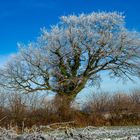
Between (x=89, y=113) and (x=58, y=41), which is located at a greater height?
(x=58, y=41)

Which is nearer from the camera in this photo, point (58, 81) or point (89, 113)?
point (89, 113)

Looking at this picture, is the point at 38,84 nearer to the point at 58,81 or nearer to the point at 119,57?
the point at 58,81

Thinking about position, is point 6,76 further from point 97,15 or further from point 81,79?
point 97,15

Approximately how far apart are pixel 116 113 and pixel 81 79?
168 inches

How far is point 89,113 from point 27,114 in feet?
20.3

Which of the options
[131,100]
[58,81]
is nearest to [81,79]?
[58,81]

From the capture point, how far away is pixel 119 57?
118 feet

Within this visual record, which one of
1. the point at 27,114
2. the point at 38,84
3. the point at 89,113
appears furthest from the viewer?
the point at 38,84

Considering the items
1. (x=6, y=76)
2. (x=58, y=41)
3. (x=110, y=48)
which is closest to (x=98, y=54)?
(x=110, y=48)

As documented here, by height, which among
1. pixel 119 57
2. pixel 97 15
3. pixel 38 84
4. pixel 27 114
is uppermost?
pixel 97 15

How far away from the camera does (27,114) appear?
96.3ft

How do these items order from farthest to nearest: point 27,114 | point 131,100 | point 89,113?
point 131,100
point 89,113
point 27,114

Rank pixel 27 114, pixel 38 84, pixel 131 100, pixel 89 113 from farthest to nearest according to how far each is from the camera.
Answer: pixel 131 100 → pixel 38 84 → pixel 89 113 → pixel 27 114

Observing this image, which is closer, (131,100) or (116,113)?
(116,113)
